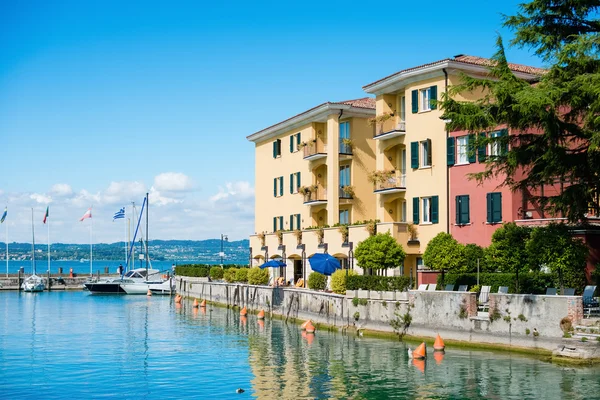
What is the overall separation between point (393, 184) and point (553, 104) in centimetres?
2240

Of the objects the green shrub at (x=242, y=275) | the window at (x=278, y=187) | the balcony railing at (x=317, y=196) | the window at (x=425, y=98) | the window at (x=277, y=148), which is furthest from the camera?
the window at (x=277, y=148)

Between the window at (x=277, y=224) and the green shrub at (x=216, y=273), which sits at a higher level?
the window at (x=277, y=224)

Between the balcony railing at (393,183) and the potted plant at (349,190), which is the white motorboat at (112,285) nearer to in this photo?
the potted plant at (349,190)

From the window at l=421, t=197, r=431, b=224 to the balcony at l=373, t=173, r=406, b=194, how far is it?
7.10ft

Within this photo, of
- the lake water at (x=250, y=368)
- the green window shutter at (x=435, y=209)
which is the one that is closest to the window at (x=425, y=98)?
the green window shutter at (x=435, y=209)

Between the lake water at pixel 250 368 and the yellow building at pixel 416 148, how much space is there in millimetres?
10281

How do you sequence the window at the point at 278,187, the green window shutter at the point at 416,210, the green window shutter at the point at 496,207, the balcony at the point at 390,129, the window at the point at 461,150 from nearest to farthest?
the green window shutter at the point at 496,207 → the window at the point at 461,150 → the green window shutter at the point at 416,210 → the balcony at the point at 390,129 → the window at the point at 278,187

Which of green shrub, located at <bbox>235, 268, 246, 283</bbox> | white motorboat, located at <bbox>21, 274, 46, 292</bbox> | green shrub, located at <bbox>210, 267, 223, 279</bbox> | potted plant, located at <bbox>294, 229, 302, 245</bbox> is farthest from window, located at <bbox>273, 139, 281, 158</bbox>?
white motorboat, located at <bbox>21, 274, 46, 292</bbox>

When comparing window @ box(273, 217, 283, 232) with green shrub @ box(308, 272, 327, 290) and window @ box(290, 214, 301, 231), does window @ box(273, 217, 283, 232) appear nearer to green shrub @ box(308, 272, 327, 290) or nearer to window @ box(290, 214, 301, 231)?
window @ box(290, 214, 301, 231)

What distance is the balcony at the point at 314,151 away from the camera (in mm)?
58281

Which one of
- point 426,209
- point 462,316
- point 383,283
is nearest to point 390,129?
point 426,209

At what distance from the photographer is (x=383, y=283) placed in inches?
1543

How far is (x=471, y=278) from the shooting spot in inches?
1538

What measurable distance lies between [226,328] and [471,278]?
1569 cm
